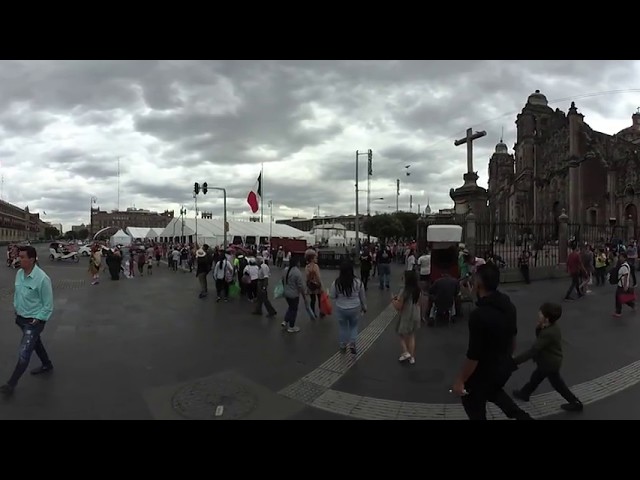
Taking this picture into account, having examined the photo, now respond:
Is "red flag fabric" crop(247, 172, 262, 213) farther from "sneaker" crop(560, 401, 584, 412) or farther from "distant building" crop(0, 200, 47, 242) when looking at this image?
"distant building" crop(0, 200, 47, 242)

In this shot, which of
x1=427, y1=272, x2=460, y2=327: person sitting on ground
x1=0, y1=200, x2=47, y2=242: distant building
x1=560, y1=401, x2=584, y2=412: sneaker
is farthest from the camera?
x1=0, y1=200, x2=47, y2=242: distant building

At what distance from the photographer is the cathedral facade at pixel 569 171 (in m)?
42.3

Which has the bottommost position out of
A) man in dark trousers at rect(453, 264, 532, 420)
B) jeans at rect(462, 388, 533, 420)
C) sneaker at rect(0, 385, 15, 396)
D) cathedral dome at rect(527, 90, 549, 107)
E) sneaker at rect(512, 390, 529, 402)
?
sneaker at rect(512, 390, 529, 402)

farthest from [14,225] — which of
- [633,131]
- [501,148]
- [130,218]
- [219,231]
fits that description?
[633,131]

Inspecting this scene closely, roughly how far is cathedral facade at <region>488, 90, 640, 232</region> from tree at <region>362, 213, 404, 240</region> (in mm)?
15821

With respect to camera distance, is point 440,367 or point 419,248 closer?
point 440,367

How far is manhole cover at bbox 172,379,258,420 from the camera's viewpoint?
4145 mm

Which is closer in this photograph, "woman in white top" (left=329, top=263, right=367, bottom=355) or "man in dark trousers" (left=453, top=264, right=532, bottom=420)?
"man in dark trousers" (left=453, top=264, right=532, bottom=420)

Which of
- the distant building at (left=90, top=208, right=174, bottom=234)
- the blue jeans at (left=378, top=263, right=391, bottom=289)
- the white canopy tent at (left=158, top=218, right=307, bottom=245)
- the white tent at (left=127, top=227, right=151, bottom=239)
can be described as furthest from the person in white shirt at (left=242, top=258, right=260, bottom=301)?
the distant building at (left=90, top=208, right=174, bottom=234)

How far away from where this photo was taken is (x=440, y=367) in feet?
18.4
